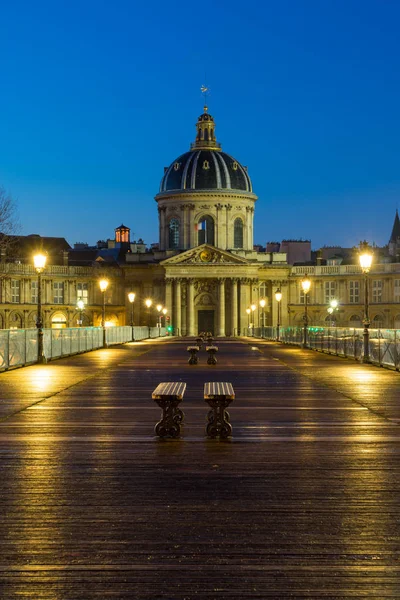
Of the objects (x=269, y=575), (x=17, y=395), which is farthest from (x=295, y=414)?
(x=269, y=575)

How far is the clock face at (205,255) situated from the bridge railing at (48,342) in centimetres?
5458

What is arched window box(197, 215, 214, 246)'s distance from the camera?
123 m

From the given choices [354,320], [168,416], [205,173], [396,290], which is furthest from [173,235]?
[168,416]

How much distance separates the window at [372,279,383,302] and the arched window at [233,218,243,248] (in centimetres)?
1852

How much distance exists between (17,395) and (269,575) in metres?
14.3

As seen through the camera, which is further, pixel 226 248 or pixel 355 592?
pixel 226 248

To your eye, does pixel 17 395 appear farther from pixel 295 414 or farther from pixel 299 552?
pixel 299 552

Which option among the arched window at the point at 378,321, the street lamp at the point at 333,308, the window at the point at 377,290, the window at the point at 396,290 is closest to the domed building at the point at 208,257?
the street lamp at the point at 333,308

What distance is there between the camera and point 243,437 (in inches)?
511

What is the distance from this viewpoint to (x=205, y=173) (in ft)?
399

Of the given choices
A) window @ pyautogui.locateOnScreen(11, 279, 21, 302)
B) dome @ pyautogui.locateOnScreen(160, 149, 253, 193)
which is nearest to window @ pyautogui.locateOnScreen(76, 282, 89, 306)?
window @ pyautogui.locateOnScreen(11, 279, 21, 302)

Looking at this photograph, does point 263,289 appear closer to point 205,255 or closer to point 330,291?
point 330,291

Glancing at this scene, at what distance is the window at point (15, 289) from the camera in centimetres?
11712

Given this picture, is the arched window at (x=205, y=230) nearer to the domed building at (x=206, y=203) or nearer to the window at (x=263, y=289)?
the domed building at (x=206, y=203)
